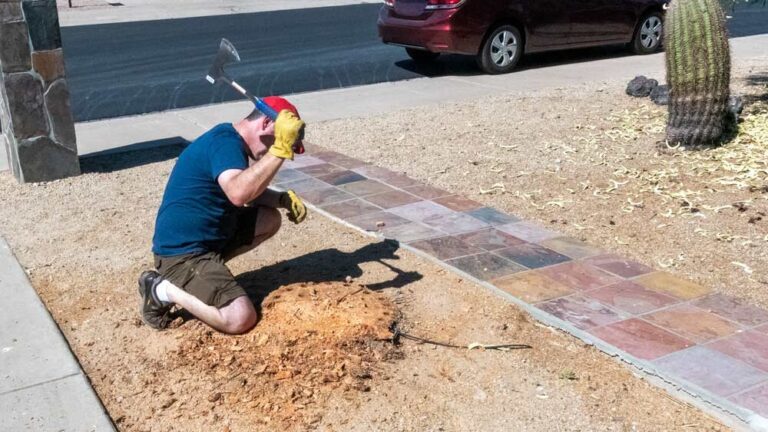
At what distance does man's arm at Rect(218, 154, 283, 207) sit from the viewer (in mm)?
4465

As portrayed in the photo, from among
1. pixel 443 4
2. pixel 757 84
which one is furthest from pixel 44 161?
pixel 757 84

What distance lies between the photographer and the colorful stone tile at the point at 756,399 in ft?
13.0

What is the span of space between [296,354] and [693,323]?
2053 mm

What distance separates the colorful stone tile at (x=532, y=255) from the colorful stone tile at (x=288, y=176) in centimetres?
224

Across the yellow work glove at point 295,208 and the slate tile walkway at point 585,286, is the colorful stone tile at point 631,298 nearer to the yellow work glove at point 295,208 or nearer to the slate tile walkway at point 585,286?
the slate tile walkway at point 585,286

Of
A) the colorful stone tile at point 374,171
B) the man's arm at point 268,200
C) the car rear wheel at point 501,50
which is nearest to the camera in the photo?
the man's arm at point 268,200

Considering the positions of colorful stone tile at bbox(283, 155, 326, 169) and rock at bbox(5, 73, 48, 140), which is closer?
rock at bbox(5, 73, 48, 140)

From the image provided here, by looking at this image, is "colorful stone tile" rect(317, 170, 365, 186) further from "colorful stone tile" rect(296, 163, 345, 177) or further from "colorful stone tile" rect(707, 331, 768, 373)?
"colorful stone tile" rect(707, 331, 768, 373)

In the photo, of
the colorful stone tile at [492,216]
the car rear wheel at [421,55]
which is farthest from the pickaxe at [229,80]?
the car rear wheel at [421,55]

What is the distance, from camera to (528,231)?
624 centimetres

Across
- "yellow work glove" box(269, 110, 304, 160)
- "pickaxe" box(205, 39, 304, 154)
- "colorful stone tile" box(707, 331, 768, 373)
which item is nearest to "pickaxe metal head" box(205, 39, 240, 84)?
"pickaxe" box(205, 39, 304, 154)

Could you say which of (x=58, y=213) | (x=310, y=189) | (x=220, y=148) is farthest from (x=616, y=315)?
(x=58, y=213)

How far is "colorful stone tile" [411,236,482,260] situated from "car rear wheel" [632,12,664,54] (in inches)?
334

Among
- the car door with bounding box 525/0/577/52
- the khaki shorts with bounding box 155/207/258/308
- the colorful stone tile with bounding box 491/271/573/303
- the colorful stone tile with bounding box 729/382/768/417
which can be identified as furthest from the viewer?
the car door with bounding box 525/0/577/52
